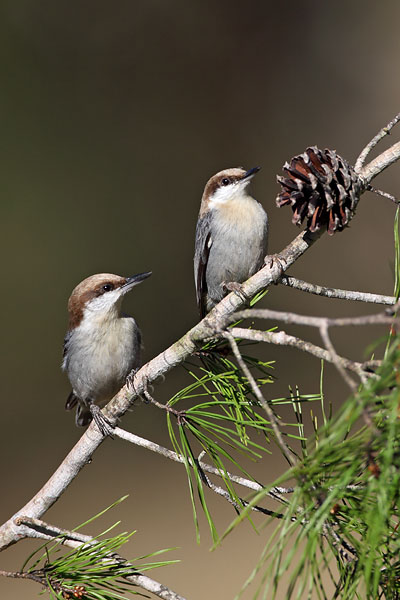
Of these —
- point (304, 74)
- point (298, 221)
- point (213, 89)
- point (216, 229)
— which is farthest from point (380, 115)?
point (298, 221)

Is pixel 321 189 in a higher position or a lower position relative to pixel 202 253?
lower

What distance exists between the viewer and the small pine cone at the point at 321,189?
165 cm

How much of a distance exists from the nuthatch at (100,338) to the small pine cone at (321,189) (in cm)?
160

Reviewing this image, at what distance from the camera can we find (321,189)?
5.42 ft

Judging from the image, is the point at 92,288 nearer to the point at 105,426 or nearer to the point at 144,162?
the point at 105,426

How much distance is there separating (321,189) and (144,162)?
16.3 ft

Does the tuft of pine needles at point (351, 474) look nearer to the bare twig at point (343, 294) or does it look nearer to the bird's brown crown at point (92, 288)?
the bare twig at point (343, 294)

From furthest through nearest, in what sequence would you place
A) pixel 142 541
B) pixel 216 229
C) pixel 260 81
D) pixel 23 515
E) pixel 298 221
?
1. pixel 260 81
2. pixel 142 541
3. pixel 216 229
4. pixel 23 515
5. pixel 298 221

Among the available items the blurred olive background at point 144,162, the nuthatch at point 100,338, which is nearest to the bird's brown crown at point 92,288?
the nuthatch at point 100,338

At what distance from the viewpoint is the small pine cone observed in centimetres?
165

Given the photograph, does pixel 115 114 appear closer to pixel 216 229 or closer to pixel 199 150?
pixel 199 150

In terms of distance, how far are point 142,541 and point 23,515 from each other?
4.09 meters

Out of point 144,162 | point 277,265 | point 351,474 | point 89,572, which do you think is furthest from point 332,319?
point 144,162

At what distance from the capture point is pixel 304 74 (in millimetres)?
6895
